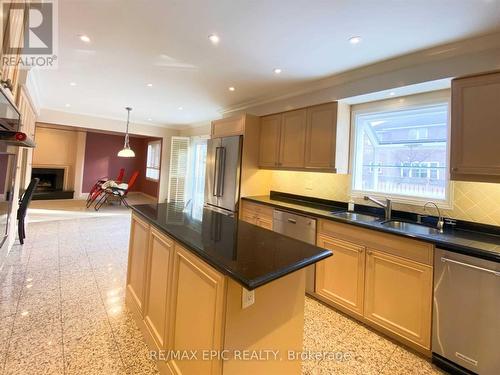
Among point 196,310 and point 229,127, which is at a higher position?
point 229,127

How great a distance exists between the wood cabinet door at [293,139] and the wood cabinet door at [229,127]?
69 centimetres

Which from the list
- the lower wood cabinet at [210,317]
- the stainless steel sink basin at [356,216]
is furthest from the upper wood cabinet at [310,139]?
the lower wood cabinet at [210,317]

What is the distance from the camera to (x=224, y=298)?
→ 1.14 m

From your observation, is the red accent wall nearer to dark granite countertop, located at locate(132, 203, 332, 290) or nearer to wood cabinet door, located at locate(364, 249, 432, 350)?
dark granite countertop, located at locate(132, 203, 332, 290)

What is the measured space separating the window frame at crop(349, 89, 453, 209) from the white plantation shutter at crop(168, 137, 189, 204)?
15.5ft

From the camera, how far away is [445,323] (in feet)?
5.97

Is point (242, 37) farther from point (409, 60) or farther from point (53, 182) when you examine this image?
point (53, 182)

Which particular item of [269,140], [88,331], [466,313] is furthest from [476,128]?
[88,331]

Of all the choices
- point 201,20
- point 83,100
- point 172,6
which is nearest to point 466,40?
point 201,20

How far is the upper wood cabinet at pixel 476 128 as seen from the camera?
6.28ft

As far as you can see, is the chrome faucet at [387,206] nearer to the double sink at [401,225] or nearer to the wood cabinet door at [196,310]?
the double sink at [401,225]

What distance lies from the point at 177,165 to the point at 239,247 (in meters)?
5.75

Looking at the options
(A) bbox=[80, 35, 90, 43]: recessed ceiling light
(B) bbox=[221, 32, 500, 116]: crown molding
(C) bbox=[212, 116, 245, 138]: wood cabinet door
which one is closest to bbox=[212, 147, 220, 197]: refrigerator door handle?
(C) bbox=[212, 116, 245, 138]: wood cabinet door

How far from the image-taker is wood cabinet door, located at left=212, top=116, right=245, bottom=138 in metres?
3.91
